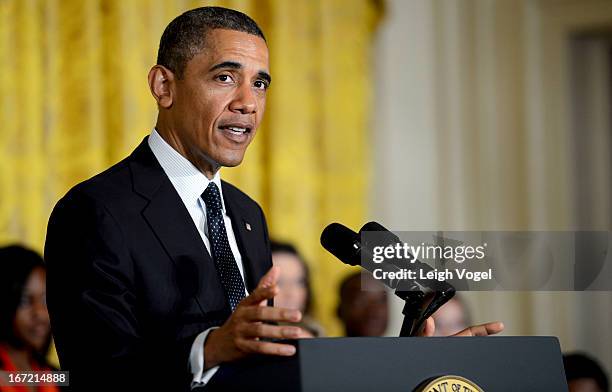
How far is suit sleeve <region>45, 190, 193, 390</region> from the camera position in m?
1.78

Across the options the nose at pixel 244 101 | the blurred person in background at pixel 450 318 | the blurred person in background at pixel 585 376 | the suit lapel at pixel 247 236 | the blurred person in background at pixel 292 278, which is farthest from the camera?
the blurred person in background at pixel 450 318

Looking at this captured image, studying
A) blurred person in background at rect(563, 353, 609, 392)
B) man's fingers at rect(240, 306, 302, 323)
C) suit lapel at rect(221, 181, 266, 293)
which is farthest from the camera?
blurred person in background at rect(563, 353, 609, 392)

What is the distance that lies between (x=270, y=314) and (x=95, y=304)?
1.34 ft

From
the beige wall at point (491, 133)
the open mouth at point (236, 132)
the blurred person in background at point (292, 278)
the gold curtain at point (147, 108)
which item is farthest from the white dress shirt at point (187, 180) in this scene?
the beige wall at point (491, 133)

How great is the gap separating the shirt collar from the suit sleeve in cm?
23

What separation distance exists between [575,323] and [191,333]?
4.46m

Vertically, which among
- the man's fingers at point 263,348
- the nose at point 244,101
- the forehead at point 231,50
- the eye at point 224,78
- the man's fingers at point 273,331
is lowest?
the man's fingers at point 263,348

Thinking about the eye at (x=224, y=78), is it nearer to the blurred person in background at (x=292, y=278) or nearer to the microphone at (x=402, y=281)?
the microphone at (x=402, y=281)

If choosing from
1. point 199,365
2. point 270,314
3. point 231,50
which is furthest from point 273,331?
point 231,50

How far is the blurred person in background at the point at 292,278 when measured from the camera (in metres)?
4.25

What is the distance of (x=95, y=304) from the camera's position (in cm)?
182

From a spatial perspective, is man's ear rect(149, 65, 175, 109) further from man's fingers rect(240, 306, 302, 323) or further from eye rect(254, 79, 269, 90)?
man's fingers rect(240, 306, 302, 323)

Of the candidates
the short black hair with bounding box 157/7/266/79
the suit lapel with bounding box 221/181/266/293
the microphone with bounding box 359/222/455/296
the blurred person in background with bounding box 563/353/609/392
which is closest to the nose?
the short black hair with bounding box 157/7/266/79

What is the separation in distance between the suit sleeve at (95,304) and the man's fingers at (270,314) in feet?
0.65
